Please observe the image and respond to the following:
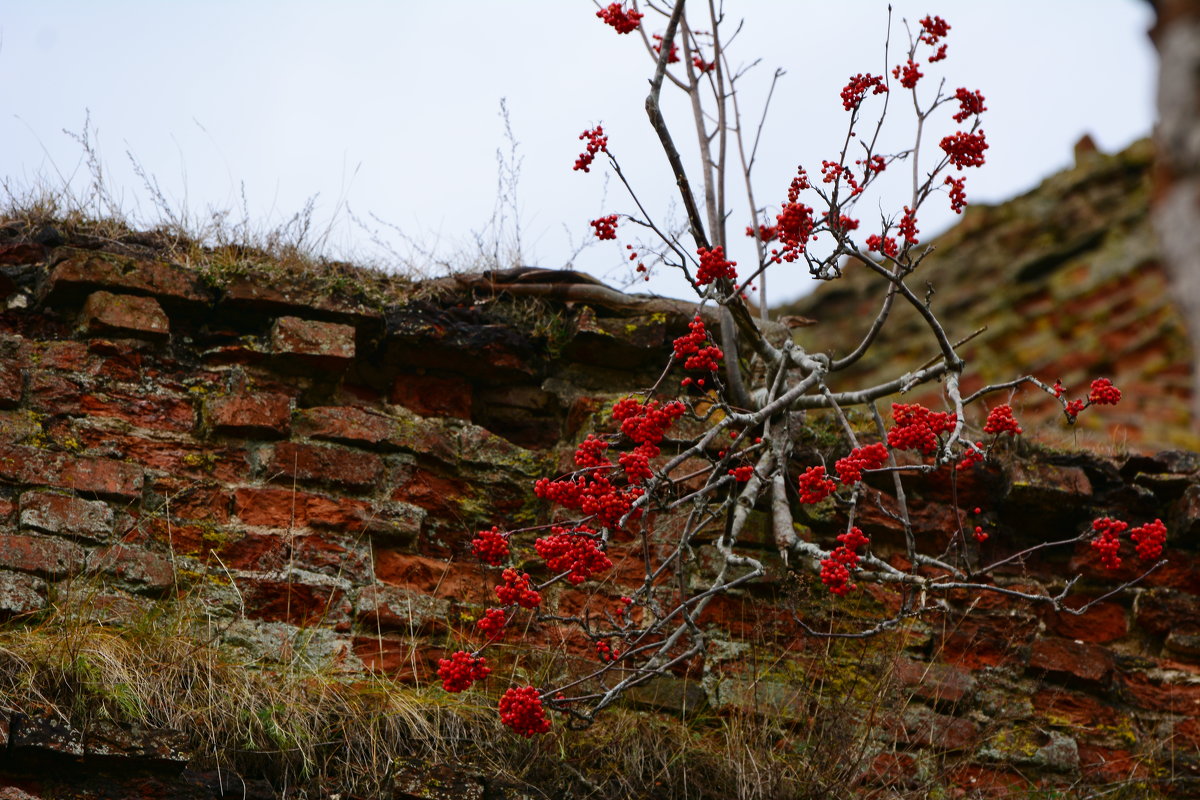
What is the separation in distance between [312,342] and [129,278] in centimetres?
66

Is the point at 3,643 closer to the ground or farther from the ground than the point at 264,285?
closer to the ground

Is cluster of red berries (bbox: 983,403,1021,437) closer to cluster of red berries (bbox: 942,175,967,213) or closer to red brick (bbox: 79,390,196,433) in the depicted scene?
cluster of red berries (bbox: 942,175,967,213)

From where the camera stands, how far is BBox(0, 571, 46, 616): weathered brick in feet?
10.8

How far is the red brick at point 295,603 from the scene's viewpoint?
12.1ft

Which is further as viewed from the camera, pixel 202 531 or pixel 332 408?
pixel 332 408

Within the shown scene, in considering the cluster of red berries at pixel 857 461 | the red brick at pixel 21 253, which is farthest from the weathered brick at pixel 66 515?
the cluster of red berries at pixel 857 461

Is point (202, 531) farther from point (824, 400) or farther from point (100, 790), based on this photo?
point (824, 400)

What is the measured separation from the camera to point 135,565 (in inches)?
139

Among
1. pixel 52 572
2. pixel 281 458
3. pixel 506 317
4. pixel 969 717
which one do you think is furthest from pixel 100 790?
pixel 969 717

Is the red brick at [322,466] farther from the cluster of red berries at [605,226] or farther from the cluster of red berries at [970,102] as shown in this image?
the cluster of red berries at [970,102]

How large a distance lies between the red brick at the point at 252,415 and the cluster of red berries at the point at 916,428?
2.03 meters

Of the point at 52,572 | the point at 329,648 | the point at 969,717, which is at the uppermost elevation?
the point at 52,572

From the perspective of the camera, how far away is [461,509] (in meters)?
4.17

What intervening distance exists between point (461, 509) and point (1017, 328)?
4.86m
